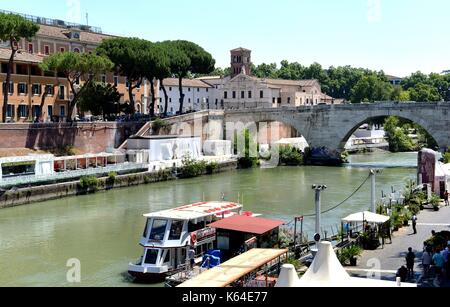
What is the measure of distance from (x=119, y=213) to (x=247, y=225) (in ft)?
42.6

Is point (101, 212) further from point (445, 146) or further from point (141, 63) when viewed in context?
point (445, 146)

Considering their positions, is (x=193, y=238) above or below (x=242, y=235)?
below

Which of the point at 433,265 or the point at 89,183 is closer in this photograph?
the point at 433,265

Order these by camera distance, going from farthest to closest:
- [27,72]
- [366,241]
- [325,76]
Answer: [325,76] < [27,72] < [366,241]

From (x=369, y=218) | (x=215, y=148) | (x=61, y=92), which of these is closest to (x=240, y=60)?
(x=215, y=148)

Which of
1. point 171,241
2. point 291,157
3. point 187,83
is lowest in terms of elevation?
point 171,241

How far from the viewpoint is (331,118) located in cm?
5831

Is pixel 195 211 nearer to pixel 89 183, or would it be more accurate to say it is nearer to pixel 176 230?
pixel 176 230

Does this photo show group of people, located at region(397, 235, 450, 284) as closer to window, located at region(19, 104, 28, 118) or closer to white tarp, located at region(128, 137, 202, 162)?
white tarp, located at region(128, 137, 202, 162)

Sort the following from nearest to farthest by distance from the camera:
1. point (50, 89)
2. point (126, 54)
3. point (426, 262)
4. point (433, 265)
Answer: point (426, 262), point (433, 265), point (50, 89), point (126, 54)

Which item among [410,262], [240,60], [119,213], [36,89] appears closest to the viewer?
[410,262]
